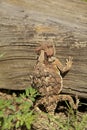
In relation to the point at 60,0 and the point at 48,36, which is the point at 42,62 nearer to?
the point at 48,36

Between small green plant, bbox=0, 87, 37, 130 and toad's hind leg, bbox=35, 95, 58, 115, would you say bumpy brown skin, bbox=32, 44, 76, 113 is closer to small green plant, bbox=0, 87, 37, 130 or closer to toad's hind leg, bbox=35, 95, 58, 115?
toad's hind leg, bbox=35, 95, 58, 115

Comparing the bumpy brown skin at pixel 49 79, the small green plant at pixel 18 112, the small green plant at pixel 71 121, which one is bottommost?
the small green plant at pixel 71 121

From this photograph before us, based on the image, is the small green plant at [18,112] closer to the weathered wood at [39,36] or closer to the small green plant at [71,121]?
the small green plant at [71,121]

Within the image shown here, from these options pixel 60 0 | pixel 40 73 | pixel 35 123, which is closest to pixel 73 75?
pixel 40 73

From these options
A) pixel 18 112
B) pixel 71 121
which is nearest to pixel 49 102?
pixel 71 121

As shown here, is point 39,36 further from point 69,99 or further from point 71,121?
point 71,121

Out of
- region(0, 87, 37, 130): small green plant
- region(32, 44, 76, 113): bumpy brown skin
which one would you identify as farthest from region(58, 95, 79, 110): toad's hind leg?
region(0, 87, 37, 130): small green plant

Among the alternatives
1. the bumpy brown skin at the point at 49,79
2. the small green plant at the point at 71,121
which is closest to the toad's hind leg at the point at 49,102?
the bumpy brown skin at the point at 49,79

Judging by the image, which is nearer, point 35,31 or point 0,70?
point 35,31
